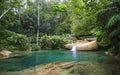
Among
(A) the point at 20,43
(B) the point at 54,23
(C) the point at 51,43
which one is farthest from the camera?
(B) the point at 54,23

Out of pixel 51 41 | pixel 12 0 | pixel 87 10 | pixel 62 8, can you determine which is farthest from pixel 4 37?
pixel 62 8

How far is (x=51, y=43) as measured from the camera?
78.5 feet

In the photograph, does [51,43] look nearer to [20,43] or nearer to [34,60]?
[20,43]

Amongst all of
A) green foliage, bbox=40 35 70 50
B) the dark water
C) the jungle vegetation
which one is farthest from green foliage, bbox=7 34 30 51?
the dark water

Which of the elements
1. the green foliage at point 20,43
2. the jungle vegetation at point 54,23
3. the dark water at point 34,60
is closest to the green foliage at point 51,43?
the jungle vegetation at point 54,23

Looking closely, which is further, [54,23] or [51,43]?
[54,23]

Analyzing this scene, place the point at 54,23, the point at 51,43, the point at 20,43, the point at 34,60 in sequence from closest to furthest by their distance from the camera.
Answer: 1. the point at 34,60
2. the point at 20,43
3. the point at 51,43
4. the point at 54,23

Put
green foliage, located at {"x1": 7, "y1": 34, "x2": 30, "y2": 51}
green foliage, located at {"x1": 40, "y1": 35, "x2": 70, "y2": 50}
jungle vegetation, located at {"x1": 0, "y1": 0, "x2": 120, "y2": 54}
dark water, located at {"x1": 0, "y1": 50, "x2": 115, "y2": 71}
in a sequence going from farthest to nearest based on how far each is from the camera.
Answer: green foliage, located at {"x1": 40, "y1": 35, "x2": 70, "y2": 50}, green foliage, located at {"x1": 7, "y1": 34, "x2": 30, "y2": 51}, dark water, located at {"x1": 0, "y1": 50, "x2": 115, "y2": 71}, jungle vegetation, located at {"x1": 0, "y1": 0, "x2": 120, "y2": 54}

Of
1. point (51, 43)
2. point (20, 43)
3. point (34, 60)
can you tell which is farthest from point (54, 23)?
point (34, 60)

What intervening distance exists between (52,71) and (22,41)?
43.4ft

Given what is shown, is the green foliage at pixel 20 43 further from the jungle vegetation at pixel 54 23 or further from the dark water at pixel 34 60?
the dark water at pixel 34 60

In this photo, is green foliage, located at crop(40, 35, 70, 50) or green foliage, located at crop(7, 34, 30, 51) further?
green foliage, located at crop(40, 35, 70, 50)

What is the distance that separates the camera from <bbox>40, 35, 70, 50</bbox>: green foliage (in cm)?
2388

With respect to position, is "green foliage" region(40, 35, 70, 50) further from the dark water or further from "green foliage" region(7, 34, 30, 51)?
the dark water
